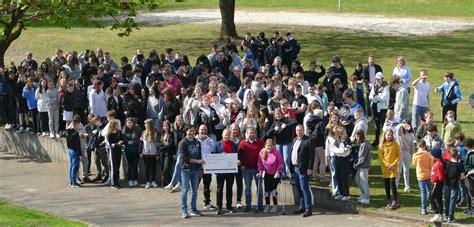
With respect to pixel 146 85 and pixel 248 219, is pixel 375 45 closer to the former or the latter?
pixel 146 85

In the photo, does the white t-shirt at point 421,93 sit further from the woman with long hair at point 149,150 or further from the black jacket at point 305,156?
the woman with long hair at point 149,150

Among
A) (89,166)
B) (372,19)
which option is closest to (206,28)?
(372,19)

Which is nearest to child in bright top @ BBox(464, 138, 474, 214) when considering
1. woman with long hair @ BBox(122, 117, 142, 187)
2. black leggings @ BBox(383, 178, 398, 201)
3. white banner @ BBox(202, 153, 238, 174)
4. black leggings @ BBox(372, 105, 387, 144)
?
black leggings @ BBox(383, 178, 398, 201)

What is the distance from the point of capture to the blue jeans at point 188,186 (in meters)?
20.4

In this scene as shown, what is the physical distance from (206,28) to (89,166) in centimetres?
2130

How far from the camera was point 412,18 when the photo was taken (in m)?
46.9

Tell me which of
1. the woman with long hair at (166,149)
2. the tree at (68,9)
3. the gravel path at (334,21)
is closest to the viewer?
the woman with long hair at (166,149)

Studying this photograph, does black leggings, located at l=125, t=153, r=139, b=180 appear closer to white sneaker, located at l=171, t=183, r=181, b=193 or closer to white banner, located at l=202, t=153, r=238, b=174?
white sneaker, located at l=171, t=183, r=181, b=193

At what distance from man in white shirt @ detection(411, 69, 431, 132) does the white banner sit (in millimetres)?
5991

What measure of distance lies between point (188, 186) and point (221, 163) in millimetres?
814

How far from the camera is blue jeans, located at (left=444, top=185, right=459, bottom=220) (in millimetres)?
18688

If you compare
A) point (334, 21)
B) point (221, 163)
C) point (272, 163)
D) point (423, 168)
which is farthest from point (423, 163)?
point (334, 21)

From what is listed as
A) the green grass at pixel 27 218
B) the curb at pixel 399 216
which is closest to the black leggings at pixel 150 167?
the green grass at pixel 27 218

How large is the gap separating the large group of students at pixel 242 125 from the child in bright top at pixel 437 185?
2 centimetres
